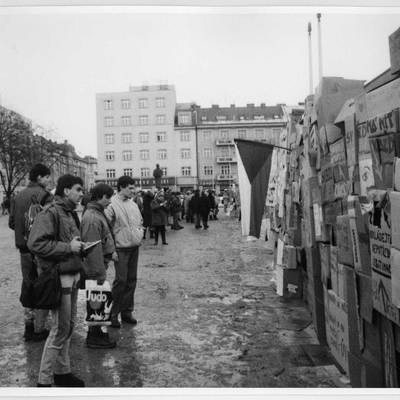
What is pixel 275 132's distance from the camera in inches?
2137

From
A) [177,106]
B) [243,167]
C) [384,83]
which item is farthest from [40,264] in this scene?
[177,106]

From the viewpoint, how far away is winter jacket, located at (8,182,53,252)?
482cm

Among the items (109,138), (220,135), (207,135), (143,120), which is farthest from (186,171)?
(109,138)

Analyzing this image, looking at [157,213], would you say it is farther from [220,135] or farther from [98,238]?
[220,135]

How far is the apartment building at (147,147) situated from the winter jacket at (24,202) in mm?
38982

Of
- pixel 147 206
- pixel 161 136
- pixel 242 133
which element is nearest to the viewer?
pixel 147 206

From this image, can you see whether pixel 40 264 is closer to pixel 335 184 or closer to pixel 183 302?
pixel 335 184

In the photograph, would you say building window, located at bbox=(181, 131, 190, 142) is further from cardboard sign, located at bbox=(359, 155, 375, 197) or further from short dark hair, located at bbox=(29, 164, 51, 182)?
cardboard sign, located at bbox=(359, 155, 375, 197)

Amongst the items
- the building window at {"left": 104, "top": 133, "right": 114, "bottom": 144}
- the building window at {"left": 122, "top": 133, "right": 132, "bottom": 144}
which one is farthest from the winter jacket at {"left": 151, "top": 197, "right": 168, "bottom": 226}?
the building window at {"left": 122, "top": 133, "right": 132, "bottom": 144}

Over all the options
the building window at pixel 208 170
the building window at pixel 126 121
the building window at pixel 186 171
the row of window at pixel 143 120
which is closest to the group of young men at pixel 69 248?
the row of window at pixel 143 120

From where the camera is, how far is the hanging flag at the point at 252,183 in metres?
5.96

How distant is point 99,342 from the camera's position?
181 inches

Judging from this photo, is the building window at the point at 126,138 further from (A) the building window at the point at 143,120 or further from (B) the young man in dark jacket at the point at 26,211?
(B) the young man in dark jacket at the point at 26,211

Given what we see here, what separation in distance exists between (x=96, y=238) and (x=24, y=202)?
100 centimetres
